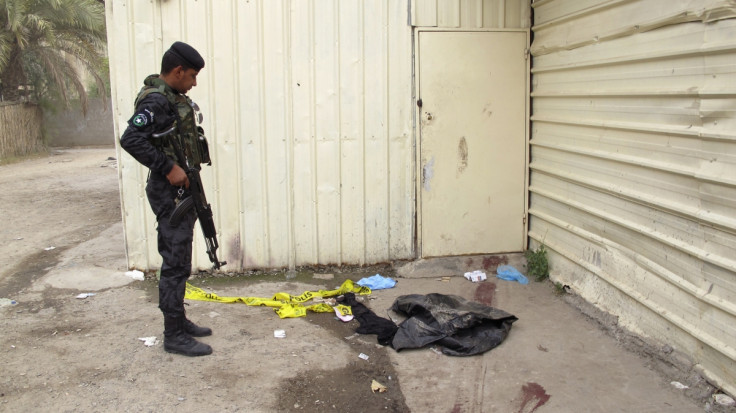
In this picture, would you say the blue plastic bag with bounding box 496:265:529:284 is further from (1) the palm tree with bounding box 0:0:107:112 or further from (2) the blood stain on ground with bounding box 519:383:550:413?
(1) the palm tree with bounding box 0:0:107:112

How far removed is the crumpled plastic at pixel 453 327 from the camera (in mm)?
4273

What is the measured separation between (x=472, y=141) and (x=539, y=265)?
4.47 ft

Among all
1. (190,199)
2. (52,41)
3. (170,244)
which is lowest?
(170,244)

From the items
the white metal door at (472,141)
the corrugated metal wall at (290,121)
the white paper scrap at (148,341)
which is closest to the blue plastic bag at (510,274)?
the white metal door at (472,141)

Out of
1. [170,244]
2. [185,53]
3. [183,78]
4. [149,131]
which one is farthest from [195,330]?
[185,53]

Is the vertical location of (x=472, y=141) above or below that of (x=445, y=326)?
above

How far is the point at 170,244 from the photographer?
4.10m

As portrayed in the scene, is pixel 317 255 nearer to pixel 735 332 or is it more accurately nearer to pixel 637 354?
pixel 637 354

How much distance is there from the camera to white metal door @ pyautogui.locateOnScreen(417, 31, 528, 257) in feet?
19.3

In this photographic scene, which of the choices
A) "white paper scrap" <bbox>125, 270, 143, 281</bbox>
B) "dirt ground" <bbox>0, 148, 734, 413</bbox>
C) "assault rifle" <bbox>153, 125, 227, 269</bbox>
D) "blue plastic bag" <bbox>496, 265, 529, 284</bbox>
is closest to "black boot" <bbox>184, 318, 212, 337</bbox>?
"dirt ground" <bbox>0, 148, 734, 413</bbox>

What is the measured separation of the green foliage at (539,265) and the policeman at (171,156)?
10.2 feet

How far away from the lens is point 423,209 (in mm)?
6059

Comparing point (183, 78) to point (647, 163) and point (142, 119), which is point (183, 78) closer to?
point (142, 119)

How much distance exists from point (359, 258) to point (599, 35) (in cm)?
300
